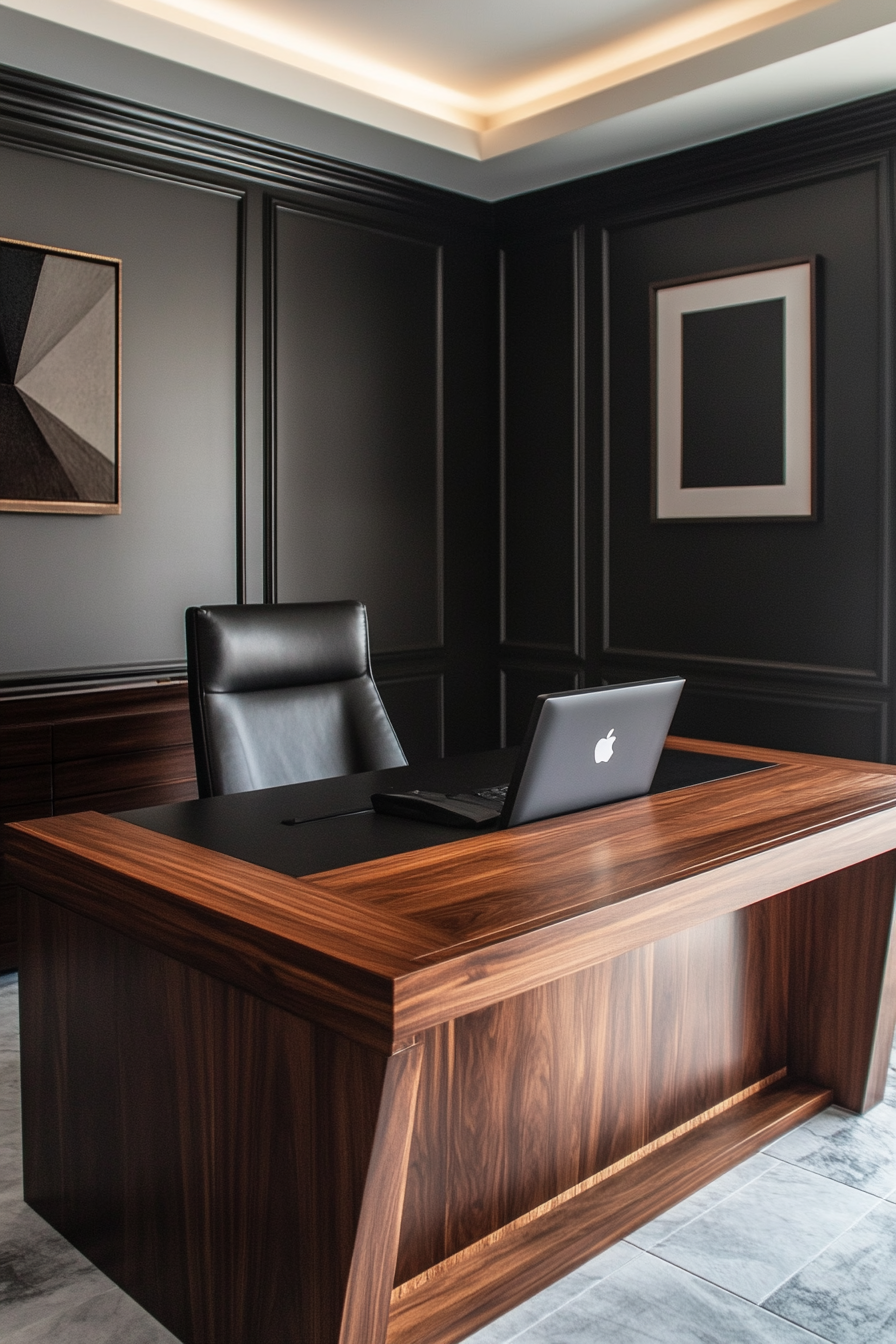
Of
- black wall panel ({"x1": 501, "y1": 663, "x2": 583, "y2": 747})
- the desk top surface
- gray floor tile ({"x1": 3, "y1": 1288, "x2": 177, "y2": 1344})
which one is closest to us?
the desk top surface

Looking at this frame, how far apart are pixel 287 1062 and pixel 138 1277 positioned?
0.55 meters

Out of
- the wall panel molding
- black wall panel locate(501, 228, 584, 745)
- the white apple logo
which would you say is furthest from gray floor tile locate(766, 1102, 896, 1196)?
the wall panel molding

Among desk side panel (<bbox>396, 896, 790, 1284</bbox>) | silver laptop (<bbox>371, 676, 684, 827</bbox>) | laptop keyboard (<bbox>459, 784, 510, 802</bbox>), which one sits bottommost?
desk side panel (<bbox>396, 896, 790, 1284</bbox>)

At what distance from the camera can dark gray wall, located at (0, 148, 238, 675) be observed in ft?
10.6

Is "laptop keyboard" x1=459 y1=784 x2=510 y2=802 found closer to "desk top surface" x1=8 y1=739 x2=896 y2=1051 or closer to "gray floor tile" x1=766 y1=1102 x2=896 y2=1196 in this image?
"desk top surface" x1=8 y1=739 x2=896 y2=1051

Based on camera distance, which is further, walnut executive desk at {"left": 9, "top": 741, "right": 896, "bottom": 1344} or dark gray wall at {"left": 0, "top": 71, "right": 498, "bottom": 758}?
dark gray wall at {"left": 0, "top": 71, "right": 498, "bottom": 758}

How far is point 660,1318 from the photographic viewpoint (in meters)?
1.65

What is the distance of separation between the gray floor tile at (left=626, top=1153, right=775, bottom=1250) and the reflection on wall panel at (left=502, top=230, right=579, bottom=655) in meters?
2.38

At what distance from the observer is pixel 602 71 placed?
145 inches

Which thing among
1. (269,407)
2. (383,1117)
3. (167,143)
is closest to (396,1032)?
(383,1117)

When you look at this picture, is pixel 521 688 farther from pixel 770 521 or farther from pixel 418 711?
pixel 770 521

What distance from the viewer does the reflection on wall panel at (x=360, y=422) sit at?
385 centimetres

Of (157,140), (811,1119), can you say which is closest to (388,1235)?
(811,1119)

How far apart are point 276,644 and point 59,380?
4.14ft
